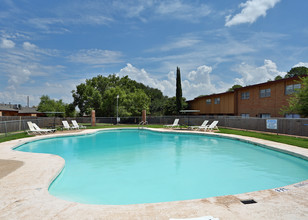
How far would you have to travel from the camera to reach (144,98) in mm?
33781

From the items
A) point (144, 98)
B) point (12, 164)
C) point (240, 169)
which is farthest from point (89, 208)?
point (144, 98)

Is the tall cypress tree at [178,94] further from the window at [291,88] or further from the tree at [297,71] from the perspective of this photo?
the tree at [297,71]

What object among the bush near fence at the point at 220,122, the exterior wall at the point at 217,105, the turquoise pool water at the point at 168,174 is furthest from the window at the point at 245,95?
the turquoise pool water at the point at 168,174

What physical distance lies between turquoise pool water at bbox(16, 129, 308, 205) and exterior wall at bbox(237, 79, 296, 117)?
11483mm

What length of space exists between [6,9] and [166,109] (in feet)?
98.1

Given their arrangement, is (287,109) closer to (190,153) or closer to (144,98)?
(190,153)

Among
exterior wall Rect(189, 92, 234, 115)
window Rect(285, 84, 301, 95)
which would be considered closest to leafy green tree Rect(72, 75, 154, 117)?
→ exterior wall Rect(189, 92, 234, 115)

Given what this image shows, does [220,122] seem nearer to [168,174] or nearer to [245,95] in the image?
[245,95]

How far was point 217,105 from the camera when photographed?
2912 centimetres

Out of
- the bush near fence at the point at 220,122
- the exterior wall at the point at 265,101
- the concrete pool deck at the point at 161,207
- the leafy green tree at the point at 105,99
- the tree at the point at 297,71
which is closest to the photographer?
the concrete pool deck at the point at 161,207

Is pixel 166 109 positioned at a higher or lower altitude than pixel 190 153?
higher

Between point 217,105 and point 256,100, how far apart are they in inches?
276

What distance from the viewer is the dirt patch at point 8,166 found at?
18.4 ft

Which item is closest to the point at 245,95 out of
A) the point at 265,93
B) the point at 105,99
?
the point at 265,93
